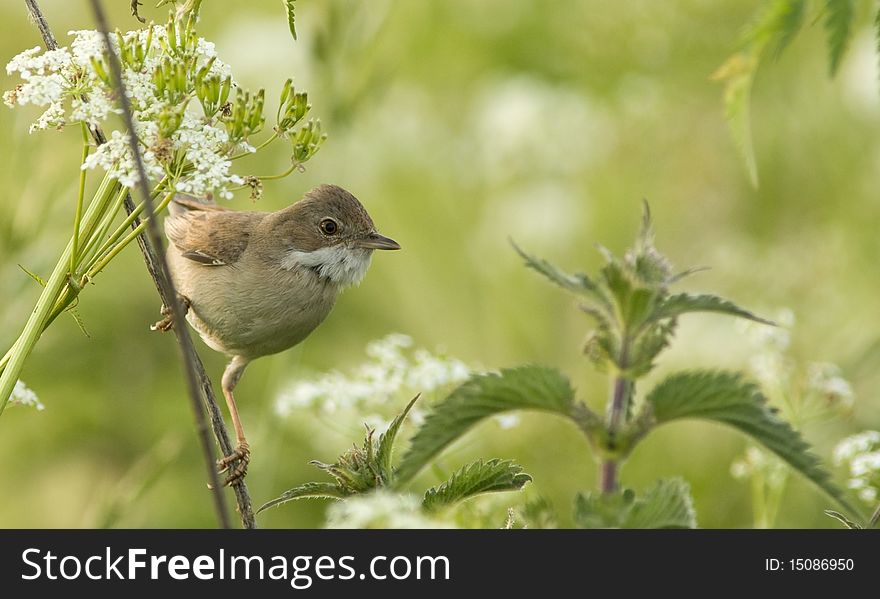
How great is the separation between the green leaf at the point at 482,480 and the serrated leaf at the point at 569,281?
0.30 meters

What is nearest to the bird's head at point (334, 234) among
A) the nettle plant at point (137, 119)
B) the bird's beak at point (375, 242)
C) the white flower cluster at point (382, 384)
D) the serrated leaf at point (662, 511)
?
the bird's beak at point (375, 242)

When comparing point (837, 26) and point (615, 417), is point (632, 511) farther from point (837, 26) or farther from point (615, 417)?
point (837, 26)

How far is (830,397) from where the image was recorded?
10.6ft

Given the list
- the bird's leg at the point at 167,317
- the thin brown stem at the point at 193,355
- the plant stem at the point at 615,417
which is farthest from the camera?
the bird's leg at the point at 167,317

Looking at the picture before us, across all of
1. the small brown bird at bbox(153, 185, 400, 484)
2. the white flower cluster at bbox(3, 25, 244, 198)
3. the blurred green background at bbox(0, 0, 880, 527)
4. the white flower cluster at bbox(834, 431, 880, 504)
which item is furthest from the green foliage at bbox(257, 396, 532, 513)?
the blurred green background at bbox(0, 0, 880, 527)

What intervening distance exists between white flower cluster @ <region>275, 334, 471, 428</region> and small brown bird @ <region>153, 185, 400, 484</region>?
0.77ft

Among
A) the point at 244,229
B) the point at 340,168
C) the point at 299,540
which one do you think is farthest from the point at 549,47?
the point at 299,540

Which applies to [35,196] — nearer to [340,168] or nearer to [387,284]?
[340,168]

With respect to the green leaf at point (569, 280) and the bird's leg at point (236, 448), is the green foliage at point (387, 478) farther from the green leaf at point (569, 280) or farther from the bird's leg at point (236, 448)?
the bird's leg at point (236, 448)

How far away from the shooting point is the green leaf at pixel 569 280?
54.9 inches

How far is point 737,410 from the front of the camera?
1.34 m

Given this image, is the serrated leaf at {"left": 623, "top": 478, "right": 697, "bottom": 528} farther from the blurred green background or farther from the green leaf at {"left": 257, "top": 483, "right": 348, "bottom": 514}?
the blurred green background

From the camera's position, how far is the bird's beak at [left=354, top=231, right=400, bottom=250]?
336 centimetres

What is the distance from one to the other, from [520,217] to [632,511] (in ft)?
15.9
